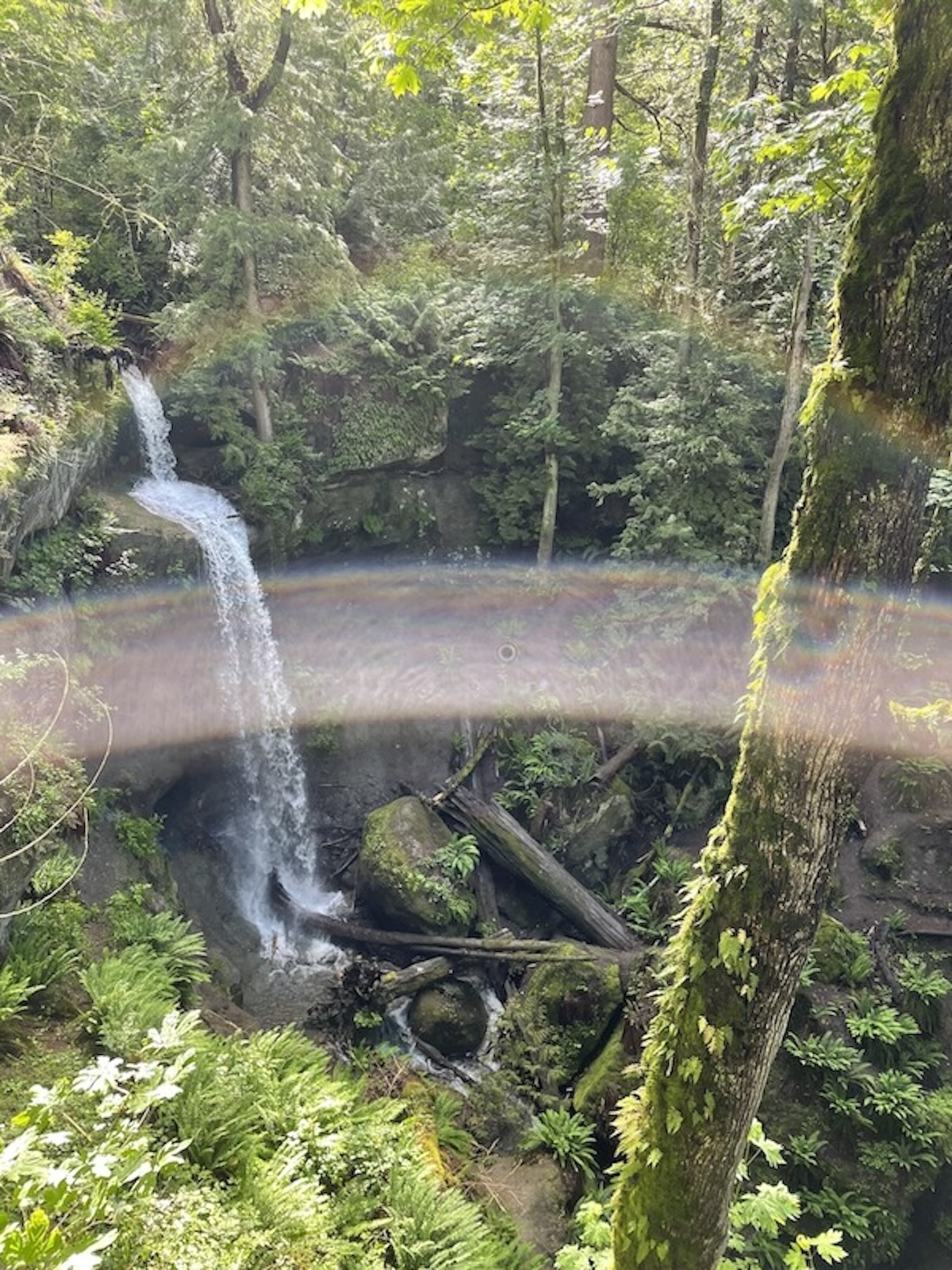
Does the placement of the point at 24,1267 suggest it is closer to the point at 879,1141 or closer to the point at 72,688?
the point at 72,688

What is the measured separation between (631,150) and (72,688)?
1184 cm

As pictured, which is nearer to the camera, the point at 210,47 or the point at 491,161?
the point at 210,47

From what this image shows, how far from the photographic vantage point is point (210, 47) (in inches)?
488

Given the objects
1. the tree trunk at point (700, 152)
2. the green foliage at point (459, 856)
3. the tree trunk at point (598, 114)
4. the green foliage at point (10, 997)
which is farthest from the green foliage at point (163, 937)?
the tree trunk at point (598, 114)

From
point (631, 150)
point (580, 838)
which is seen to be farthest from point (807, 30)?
point (580, 838)

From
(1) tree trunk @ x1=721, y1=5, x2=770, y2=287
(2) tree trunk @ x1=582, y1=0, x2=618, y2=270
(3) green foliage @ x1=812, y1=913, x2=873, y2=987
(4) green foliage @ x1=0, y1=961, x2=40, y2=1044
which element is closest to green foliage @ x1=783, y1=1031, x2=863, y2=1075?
(3) green foliage @ x1=812, y1=913, x2=873, y2=987

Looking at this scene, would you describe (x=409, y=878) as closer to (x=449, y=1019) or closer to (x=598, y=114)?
(x=449, y=1019)

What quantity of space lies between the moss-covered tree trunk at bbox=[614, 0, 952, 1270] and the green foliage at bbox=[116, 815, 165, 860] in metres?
8.06

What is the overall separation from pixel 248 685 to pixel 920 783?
10808mm

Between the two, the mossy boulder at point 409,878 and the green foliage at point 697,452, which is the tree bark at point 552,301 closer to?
the green foliage at point 697,452

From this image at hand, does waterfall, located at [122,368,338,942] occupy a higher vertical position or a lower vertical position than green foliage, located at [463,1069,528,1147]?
higher

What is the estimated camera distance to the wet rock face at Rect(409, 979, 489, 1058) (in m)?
9.60

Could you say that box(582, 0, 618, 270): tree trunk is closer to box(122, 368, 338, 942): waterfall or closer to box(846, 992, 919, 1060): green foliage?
box(122, 368, 338, 942): waterfall

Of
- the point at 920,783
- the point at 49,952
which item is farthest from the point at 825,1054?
the point at 49,952
